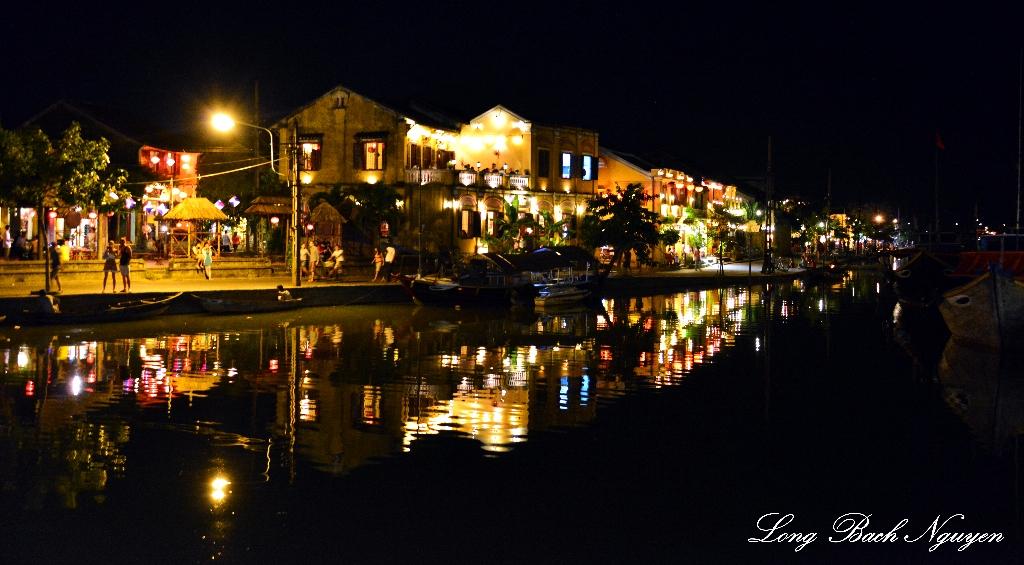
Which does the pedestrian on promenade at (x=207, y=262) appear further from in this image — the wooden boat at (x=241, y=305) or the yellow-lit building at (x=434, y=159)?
the yellow-lit building at (x=434, y=159)

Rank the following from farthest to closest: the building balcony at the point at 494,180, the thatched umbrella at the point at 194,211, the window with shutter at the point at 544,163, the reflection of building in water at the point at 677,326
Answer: the window with shutter at the point at 544,163, the building balcony at the point at 494,180, the thatched umbrella at the point at 194,211, the reflection of building in water at the point at 677,326

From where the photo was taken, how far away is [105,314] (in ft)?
107

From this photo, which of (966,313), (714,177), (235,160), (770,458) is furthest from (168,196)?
(714,177)

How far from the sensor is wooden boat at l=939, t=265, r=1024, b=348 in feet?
88.8

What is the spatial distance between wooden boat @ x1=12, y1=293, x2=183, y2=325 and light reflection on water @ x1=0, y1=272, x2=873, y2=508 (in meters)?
0.85

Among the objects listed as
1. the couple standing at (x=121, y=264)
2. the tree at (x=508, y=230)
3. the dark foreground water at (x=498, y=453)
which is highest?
the tree at (x=508, y=230)

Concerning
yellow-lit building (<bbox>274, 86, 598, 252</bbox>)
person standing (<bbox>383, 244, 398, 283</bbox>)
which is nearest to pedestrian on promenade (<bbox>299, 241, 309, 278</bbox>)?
person standing (<bbox>383, 244, 398, 283</bbox>)

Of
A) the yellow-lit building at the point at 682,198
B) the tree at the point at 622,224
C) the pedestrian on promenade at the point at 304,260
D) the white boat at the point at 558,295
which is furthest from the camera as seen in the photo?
the yellow-lit building at the point at 682,198

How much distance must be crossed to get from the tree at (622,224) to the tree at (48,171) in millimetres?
31064

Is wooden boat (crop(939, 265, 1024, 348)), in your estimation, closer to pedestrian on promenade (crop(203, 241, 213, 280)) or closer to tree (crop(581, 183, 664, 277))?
pedestrian on promenade (crop(203, 241, 213, 280))

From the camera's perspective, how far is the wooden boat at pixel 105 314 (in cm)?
3102

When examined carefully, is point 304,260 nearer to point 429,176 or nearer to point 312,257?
point 312,257

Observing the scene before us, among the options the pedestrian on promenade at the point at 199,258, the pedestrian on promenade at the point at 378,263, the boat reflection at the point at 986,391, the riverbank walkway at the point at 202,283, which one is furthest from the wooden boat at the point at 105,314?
the boat reflection at the point at 986,391

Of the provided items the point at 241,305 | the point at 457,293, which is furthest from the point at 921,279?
the point at 241,305
